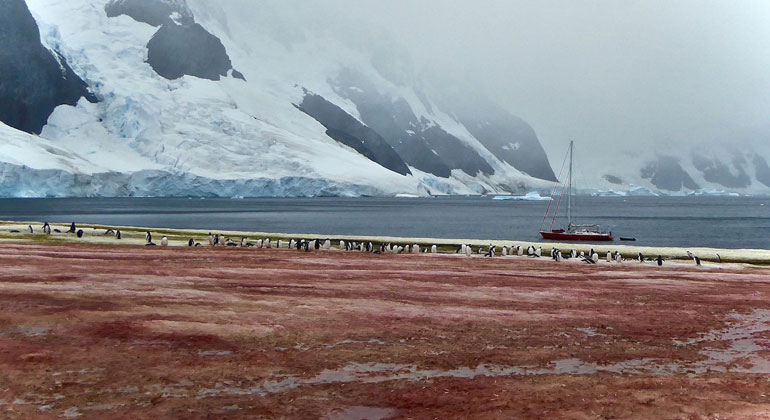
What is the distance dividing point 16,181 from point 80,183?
70.1 ft

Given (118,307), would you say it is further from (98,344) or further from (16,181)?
(16,181)

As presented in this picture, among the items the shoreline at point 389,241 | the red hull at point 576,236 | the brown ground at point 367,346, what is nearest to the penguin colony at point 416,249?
the shoreline at point 389,241

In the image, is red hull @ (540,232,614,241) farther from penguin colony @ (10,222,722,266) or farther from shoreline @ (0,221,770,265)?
penguin colony @ (10,222,722,266)

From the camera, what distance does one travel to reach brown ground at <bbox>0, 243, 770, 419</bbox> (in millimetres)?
15094

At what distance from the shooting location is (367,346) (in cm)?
2052

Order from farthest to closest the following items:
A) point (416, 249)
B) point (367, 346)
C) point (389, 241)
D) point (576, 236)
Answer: point (576, 236)
point (389, 241)
point (416, 249)
point (367, 346)

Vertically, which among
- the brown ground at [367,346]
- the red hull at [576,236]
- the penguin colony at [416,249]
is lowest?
the brown ground at [367,346]

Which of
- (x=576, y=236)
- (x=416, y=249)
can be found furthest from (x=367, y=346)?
(x=576, y=236)

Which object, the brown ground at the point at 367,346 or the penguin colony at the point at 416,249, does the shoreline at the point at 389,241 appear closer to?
the penguin colony at the point at 416,249

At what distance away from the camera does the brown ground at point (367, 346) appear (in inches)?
594

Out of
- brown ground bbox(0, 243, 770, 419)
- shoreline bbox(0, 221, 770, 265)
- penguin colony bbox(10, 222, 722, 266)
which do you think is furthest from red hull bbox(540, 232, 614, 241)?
brown ground bbox(0, 243, 770, 419)

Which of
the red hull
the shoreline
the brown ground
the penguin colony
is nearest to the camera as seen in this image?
the brown ground

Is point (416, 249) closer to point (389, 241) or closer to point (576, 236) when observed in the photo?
point (389, 241)

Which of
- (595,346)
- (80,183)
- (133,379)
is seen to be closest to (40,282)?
(133,379)
